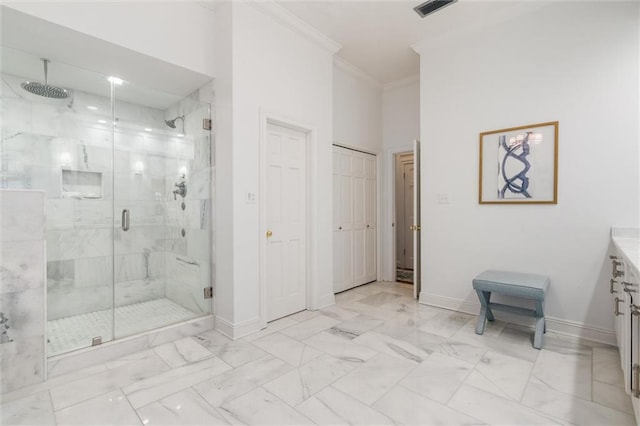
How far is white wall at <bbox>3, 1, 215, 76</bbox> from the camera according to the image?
217 cm

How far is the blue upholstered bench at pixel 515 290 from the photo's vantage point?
2527mm

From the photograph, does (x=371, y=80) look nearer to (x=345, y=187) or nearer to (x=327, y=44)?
→ (x=327, y=44)

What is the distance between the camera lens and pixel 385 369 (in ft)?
7.20

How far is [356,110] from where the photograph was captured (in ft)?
14.6

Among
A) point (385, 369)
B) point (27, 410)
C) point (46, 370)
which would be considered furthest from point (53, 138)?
point (385, 369)

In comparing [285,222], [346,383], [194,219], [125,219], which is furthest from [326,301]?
[125,219]

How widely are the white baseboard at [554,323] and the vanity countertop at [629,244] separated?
83 cm

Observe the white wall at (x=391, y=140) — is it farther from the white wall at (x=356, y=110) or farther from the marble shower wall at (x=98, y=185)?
the marble shower wall at (x=98, y=185)

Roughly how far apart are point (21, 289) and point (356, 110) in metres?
4.04

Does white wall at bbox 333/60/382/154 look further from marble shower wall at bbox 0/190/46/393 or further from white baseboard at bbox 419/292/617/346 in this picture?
marble shower wall at bbox 0/190/46/393

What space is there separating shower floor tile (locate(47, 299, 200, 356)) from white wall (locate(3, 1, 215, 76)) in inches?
92.0

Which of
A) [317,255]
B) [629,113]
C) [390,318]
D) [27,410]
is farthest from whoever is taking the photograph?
[317,255]

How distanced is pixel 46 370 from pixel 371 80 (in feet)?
15.7

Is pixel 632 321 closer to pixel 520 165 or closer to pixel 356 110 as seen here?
pixel 520 165
